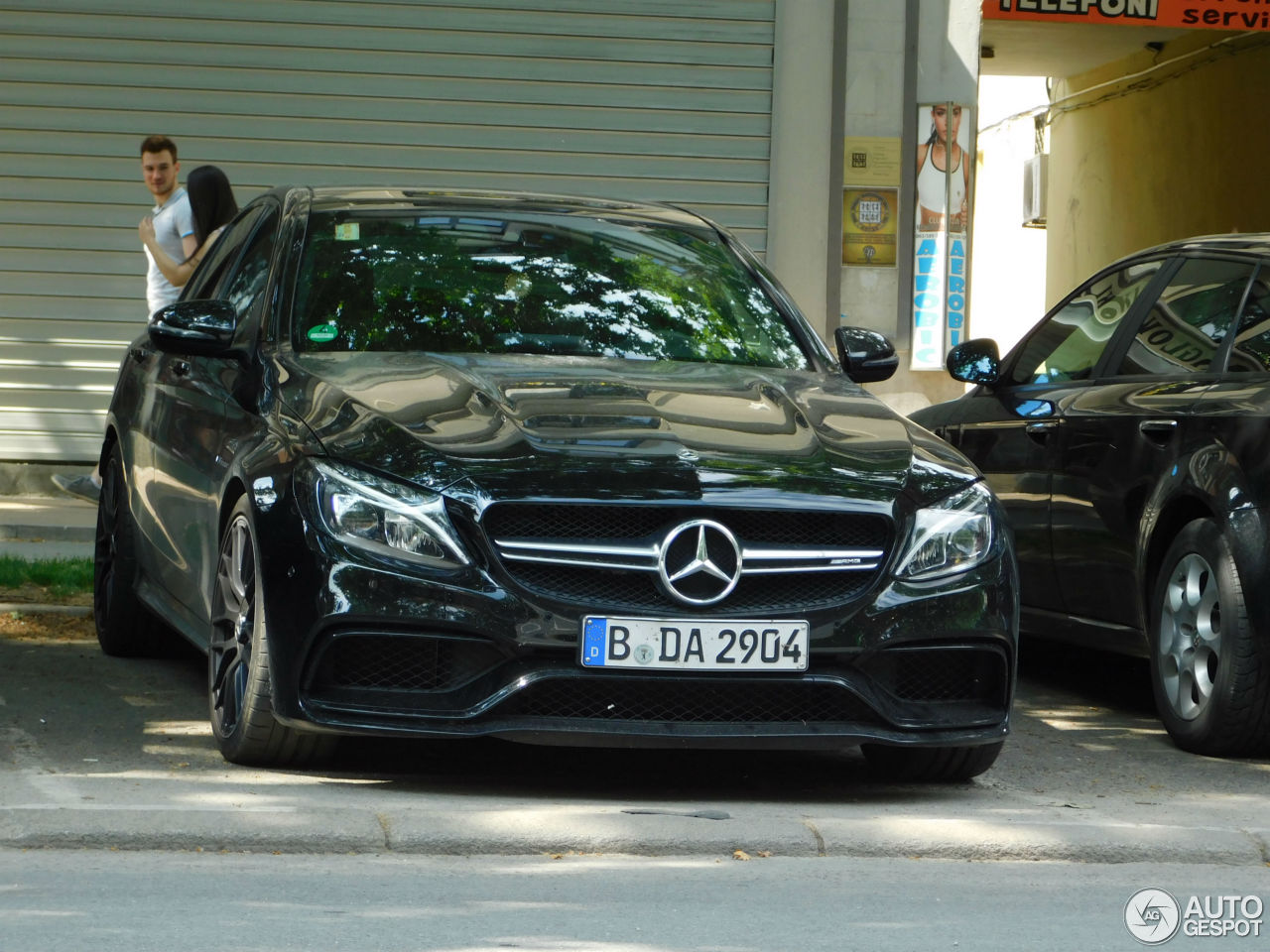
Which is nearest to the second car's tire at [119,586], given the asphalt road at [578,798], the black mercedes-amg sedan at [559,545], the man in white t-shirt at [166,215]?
the asphalt road at [578,798]

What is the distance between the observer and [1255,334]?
6.45 metres

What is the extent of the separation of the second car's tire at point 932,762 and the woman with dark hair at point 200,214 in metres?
5.14

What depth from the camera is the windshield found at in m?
6.13

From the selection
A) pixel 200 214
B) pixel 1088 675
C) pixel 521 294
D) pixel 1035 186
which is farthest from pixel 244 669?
pixel 1035 186

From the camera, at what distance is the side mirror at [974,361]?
25.2ft

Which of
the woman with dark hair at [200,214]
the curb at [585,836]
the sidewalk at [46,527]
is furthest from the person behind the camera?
the sidewalk at [46,527]

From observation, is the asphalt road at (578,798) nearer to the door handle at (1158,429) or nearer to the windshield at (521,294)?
the door handle at (1158,429)

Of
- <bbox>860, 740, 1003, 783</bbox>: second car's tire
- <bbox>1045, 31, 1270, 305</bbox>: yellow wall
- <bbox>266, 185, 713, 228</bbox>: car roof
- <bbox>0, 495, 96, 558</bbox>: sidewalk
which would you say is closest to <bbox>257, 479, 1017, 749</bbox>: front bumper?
<bbox>860, 740, 1003, 783</bbox>: second car's tire

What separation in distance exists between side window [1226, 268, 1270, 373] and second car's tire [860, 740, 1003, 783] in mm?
1534

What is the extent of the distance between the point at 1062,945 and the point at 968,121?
10.2 metres

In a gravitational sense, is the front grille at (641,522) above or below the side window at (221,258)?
below

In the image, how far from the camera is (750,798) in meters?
5.44

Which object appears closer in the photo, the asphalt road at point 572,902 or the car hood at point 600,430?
the asphalt road at point 572,902

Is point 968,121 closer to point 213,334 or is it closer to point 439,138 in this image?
point 439,138
